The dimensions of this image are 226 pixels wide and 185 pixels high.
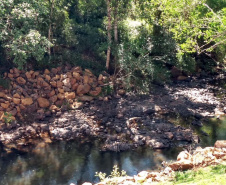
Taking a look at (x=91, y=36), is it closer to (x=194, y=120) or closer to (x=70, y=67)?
(x=70, y=67)

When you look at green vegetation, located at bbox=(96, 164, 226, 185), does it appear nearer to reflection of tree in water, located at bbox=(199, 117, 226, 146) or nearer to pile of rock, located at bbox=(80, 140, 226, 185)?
pile of rock, located at bbox=(80, 140, 226, 185)

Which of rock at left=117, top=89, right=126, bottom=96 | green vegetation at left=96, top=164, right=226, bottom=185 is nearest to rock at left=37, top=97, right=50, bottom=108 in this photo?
rock at left=117, top=89, right=126, bottom=96

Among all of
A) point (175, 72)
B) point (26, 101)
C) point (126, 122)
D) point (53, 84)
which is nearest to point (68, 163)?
point (126, 122)

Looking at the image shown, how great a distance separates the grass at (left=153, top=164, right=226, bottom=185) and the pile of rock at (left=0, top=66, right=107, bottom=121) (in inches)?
392

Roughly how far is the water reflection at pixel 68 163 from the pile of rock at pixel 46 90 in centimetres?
341

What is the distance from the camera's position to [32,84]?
19.0 meters

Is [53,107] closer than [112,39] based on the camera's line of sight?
Yes

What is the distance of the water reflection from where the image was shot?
12469 millimetres

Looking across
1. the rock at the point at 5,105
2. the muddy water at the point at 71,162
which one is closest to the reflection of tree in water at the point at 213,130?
the muddy water at the point at 71,162

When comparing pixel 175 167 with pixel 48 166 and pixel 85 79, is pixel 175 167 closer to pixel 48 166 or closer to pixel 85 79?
pixel 48 166

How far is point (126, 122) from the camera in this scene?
56.3ft

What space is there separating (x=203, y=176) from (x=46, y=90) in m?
12.1

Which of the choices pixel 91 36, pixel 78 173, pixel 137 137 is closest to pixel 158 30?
pixel 91 36

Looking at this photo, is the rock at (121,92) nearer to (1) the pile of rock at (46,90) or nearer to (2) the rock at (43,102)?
(1) the pile of rock at (46,90)
